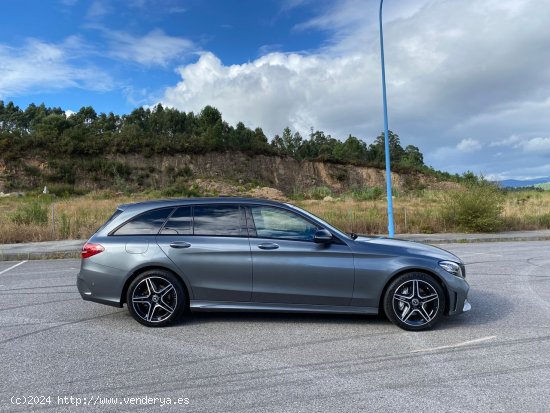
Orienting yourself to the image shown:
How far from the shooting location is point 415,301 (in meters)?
5.46

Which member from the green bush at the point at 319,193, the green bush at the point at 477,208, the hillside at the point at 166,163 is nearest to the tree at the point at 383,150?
the hillside at the point at 166,163

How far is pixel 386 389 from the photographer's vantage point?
3.86m

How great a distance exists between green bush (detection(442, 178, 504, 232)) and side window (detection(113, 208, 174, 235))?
53.1 feet

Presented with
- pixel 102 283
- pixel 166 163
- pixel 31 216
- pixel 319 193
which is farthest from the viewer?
pixel 166 163

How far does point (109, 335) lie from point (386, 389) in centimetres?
321

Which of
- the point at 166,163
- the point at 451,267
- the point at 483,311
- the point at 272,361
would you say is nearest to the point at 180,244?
the point at 272,361

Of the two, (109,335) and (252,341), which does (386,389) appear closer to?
(252,341)

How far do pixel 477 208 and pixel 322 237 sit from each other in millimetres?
15531

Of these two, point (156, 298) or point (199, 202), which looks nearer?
point (156, 298)

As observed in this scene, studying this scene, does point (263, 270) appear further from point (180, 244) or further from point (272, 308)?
point (180, 244)

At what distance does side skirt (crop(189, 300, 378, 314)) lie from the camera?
555 cm

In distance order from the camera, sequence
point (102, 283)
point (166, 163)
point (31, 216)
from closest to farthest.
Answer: point (102, 283) → point (31, 216) → point (166, 163)

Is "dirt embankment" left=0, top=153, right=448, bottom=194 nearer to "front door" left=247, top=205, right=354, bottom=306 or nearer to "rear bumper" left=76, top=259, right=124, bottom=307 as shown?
"rear bumper" left=76, top=259, right=124, bottom=307

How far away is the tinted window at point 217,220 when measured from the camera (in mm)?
5770
